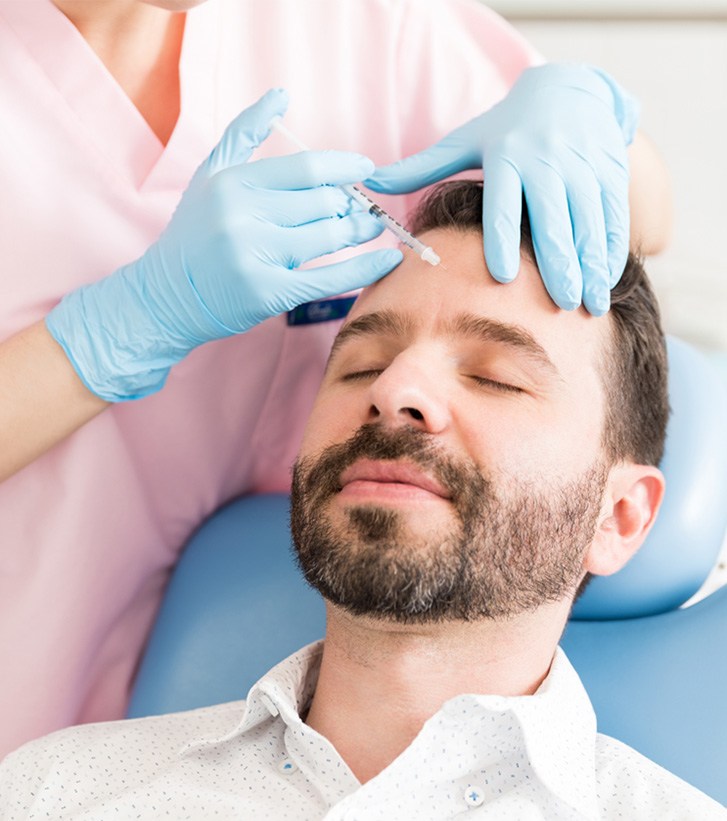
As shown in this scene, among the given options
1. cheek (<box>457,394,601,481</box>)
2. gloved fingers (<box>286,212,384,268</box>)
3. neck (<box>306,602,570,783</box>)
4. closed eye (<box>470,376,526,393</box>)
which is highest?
gloved fingers (<box>286,212,384,268</box>)

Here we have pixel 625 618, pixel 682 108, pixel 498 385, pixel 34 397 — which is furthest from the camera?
pixel 682 108

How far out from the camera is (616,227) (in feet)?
4.32

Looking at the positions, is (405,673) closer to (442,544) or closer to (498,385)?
(442,544)

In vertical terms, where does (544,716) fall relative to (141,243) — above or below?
below

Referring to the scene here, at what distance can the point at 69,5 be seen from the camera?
53.5 inches

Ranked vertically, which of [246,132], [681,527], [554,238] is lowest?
[681,527]

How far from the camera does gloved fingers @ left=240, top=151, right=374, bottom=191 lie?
1282 mm

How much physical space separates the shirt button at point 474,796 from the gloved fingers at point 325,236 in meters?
0.65

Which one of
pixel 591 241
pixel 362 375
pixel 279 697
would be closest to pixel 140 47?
pixel 362 375

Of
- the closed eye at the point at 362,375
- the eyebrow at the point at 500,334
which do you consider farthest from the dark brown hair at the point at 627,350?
the closed eye at the point at 362,375

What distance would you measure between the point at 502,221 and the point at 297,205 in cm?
25

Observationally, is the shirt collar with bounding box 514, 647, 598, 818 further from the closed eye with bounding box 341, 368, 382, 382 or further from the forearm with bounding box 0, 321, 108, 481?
the forearm with bounding box 0, 321, 108, 481

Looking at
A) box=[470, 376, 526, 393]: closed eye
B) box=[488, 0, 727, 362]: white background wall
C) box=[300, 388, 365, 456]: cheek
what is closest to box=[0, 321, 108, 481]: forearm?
box=[300, 388, 365, 456]: cheek

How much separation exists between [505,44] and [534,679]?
99 cm
